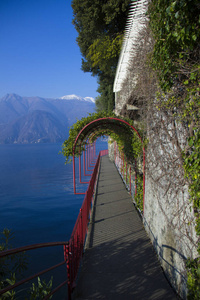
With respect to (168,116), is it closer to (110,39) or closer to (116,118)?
(116,118)

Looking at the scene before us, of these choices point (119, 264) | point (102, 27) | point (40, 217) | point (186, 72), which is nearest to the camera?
point (186, 72)

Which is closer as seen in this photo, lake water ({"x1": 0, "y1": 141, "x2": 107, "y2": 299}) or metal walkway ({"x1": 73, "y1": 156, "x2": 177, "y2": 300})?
metal walkway ({"x1": 73, "y1": 156, "x2": 177, "y2": 300})

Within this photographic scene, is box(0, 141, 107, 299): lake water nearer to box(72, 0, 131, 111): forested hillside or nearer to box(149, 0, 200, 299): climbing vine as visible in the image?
box(149, 0, 200, 299): climbing vine

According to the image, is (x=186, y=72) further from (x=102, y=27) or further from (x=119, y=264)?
(x=102, y=27)

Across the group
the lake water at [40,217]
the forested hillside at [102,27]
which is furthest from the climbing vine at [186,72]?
the forested hillside at [102,27]

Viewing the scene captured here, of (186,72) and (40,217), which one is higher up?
(186,72)

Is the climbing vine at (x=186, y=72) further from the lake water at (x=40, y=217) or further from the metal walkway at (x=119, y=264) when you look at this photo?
the lake water at (x=40, y=217)

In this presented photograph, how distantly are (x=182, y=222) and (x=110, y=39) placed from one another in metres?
15.6

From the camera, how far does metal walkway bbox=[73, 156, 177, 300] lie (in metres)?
3.39

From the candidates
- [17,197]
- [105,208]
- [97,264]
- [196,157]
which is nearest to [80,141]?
[105,208]

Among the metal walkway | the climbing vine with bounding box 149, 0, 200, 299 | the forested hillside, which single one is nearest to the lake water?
the metal walkway

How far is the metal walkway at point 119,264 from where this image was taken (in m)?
3.39

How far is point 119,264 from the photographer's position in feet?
13.6

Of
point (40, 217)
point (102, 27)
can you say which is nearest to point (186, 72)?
point (102, 27)
